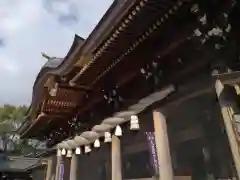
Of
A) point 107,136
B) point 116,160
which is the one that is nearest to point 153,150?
point 116,160

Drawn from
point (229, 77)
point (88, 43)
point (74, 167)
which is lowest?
point (74, 167)

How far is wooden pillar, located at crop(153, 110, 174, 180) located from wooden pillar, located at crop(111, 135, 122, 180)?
3.85 ft

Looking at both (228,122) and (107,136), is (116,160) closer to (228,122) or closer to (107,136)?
(107,136)

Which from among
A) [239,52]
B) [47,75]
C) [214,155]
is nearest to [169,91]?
[239,52]

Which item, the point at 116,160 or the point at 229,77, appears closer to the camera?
the point at 229,77

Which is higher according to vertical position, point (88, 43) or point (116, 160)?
point (88, 43)

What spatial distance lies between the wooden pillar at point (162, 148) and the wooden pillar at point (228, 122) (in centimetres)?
128

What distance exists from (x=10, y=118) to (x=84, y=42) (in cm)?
3495

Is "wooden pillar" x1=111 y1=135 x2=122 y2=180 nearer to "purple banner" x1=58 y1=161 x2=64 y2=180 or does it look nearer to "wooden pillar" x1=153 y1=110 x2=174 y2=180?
"wooden pillar" x1=153 y1=110 x2=174 y2=180

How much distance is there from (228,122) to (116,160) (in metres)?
2.72

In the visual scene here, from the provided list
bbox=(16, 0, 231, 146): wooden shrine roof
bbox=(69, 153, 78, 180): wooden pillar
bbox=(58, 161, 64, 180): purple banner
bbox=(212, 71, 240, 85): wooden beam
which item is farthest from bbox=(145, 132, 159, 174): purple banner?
bbox=(58, 161, 64, 180): purple banner

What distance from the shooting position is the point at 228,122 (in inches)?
130

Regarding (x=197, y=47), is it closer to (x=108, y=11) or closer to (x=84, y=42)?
(x=108, y=11)

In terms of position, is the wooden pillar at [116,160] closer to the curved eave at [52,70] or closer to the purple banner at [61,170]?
the curved eave at [52,70]
